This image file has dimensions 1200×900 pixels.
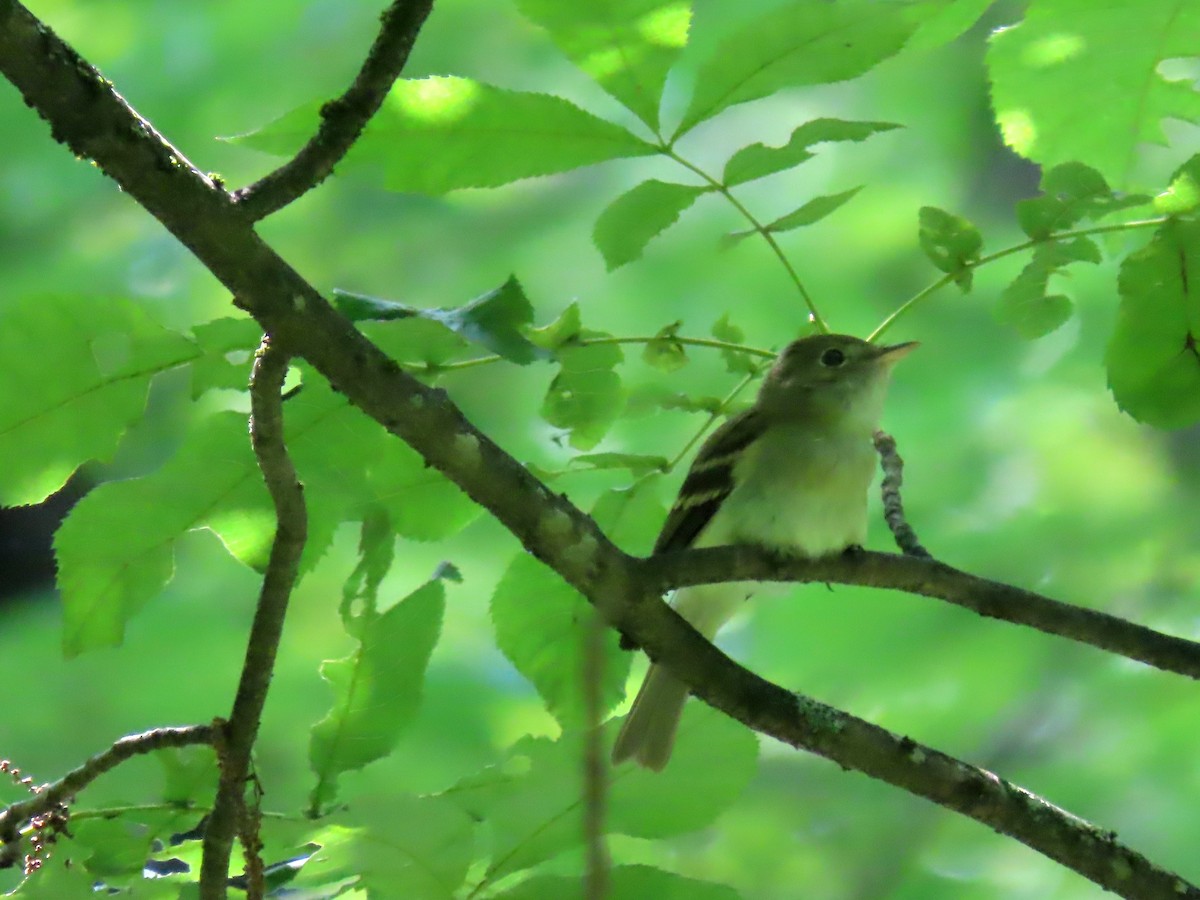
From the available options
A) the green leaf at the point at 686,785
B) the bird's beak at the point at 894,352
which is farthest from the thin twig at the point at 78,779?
the bird's beak at the point at 894,352

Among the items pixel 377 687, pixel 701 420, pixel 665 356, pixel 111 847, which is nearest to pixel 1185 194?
pixel 665 356

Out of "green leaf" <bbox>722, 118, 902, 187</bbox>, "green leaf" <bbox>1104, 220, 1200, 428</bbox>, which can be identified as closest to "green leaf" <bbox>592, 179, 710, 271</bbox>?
"green leaf" <bbox>722, 118, 902, 187</bbox>

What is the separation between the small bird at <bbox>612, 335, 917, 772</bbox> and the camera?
122 inches

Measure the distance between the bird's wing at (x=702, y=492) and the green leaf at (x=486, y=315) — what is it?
1.35 metres

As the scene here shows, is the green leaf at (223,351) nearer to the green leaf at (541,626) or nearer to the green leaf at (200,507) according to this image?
the green leaf at (200,507)

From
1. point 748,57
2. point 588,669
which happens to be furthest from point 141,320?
point 588,669

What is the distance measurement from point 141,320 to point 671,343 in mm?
1029

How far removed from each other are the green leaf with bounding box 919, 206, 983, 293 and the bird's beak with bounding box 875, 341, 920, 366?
1.15 metres

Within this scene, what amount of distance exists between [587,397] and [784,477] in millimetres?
992

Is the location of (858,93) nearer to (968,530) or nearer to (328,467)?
(968,530)

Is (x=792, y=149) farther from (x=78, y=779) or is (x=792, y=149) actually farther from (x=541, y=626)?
(x=78, y=779)

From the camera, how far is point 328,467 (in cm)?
235

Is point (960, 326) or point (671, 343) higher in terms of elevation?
point (960, 326)

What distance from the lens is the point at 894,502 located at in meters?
2.84
